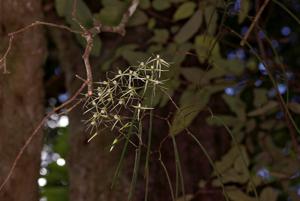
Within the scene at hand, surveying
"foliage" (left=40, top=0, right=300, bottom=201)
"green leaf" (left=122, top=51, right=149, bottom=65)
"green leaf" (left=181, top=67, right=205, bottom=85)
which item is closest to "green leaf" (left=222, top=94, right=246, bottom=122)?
"foliage" (left=40, top=0, right=300, bottom=201)

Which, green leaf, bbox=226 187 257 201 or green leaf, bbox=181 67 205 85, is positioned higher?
green leaf, bbox=181 67 205 85

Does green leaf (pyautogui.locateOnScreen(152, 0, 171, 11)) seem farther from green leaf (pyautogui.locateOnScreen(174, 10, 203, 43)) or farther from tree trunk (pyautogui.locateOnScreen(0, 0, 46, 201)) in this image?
tree trunk (pyautogui.locateOnScreen(0, 0, 46, 201))

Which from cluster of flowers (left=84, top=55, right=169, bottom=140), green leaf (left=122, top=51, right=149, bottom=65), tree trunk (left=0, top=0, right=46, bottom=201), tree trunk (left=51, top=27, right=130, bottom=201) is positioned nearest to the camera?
cluster of flowers (left=84, top=55, right=169, bottom=140)

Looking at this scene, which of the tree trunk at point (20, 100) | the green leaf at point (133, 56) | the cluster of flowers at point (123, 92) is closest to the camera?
the cluster of flowers at point (123, 92)

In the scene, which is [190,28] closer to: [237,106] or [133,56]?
[133,56]

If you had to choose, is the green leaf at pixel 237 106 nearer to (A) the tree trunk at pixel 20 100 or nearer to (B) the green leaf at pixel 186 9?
(B) the green leaf at pixel 186 9

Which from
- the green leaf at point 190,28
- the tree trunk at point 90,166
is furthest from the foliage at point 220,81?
the tree trunk at point 90,166

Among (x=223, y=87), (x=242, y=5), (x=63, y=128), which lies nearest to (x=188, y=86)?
(x=223, y=87)
